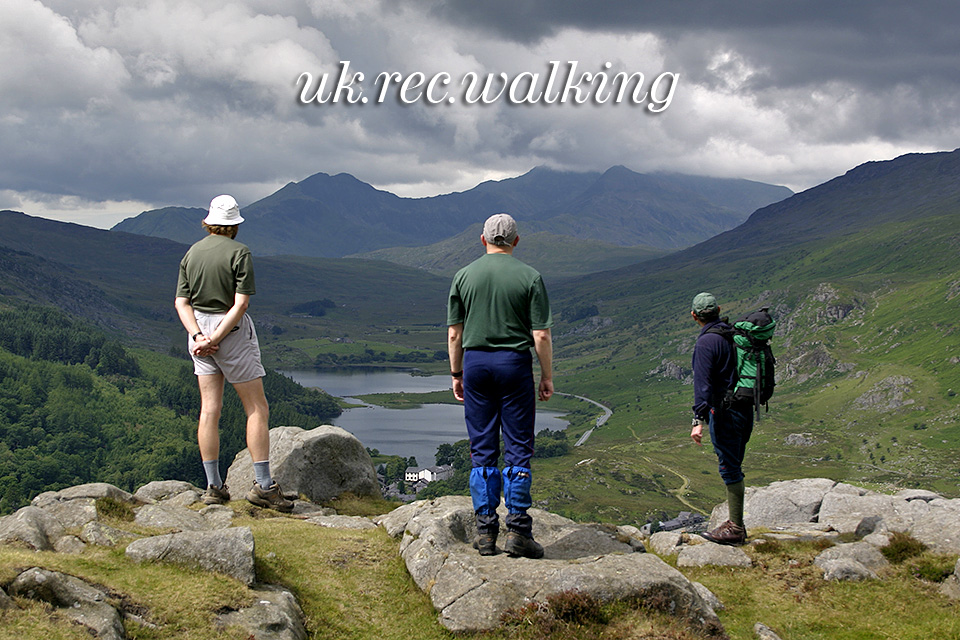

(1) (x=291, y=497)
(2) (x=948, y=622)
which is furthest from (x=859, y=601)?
(1) (x=291, y=497)

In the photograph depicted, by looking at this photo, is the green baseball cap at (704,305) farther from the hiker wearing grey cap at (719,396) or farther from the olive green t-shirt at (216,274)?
the olive green t-shirt at (216,274)

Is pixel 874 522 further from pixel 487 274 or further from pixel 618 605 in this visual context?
pixel 487 274

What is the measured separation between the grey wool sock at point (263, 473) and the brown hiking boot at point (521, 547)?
19.7 feet

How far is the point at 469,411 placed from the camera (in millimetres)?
10461

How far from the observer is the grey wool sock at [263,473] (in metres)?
14.0

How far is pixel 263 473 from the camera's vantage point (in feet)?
46.7

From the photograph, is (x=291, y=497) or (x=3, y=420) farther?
(x=3, y=420)

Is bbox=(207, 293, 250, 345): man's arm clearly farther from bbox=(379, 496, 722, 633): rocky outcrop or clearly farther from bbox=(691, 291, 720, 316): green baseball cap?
bbox=(691, 291, 720, 316): green baseball cap

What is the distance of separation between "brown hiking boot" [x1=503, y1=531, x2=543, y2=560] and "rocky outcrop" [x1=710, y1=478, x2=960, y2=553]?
766cm

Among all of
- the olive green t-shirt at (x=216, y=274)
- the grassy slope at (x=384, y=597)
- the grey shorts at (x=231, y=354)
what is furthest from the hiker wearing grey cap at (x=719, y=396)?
the olive green t-shirt at (x=216, y=274)

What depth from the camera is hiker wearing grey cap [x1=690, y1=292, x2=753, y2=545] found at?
12.6 m

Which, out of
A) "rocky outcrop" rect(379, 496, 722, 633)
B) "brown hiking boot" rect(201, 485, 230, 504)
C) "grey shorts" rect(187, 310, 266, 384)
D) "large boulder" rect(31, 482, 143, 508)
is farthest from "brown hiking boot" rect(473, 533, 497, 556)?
"large boulder" rect(31, 482, 143, 508)

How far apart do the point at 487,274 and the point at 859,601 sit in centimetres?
789

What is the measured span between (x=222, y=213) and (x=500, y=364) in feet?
21.1
